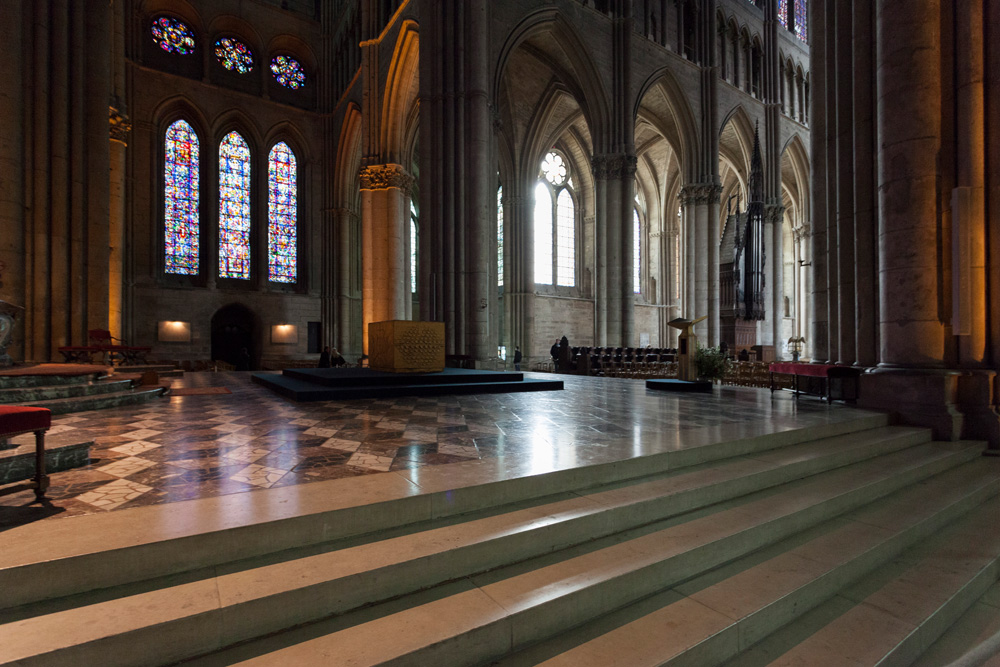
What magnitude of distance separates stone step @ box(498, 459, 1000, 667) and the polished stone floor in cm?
100

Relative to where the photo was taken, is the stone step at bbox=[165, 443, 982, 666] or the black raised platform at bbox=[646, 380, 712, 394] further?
the black raised platform at bbox=[646, 380, 712, 394]

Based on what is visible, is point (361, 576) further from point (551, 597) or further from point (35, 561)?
point (35, 561)

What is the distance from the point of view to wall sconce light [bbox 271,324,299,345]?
23.2 metres

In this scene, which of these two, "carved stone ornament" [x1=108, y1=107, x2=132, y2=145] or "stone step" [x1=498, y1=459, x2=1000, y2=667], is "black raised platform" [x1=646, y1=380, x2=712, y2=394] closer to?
"stone step" [x1=498, y1=459, x2=1000, y2=667]

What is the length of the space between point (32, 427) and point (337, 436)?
204 cm

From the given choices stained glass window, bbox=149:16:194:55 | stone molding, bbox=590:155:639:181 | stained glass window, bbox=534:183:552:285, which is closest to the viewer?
stone molding, bbox=590:155:639:181

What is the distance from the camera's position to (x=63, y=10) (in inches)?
394

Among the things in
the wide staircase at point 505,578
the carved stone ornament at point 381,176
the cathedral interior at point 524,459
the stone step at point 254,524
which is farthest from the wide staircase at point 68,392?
the carved stone ornament at point 381,176

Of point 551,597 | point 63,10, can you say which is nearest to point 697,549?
point 551,597

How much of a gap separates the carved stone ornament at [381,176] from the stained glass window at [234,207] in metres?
6.91

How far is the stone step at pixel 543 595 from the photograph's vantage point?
5.80ft

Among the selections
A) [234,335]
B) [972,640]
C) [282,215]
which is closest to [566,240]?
[282,215]

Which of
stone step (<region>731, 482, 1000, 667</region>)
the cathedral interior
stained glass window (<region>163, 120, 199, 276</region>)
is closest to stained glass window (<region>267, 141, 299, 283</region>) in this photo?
stained glass window (<region>163, 120, 199, 276</region>)

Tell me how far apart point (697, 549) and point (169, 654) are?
2.32 meters
